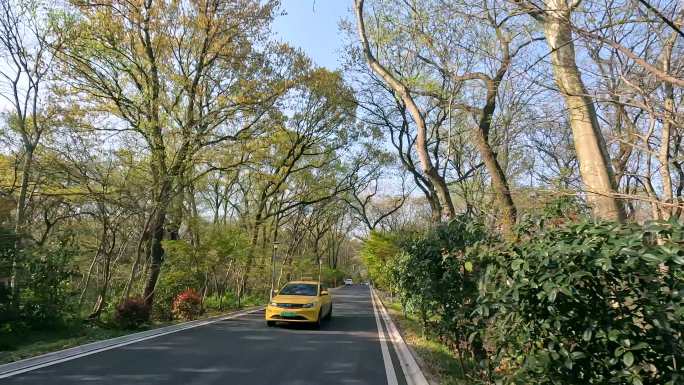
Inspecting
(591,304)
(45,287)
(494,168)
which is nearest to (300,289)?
(45,287)

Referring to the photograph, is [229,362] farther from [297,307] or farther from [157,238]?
[157,238]

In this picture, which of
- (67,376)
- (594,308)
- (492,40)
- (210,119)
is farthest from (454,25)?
(210,119)

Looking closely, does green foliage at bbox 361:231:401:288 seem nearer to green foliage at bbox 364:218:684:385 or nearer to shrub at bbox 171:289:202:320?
shrub at bbox 171:289:202:320

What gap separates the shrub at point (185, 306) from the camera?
15.5 m

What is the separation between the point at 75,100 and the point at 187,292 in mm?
7566

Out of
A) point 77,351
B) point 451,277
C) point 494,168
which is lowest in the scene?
point 77,351

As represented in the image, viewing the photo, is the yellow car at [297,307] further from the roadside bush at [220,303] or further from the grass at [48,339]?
the roadside bush at [220,303]

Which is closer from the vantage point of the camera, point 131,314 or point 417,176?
point 131,314

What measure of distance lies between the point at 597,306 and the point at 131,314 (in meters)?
11.8

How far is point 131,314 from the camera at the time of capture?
12023 mm

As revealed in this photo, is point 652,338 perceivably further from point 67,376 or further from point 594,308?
point 67,376

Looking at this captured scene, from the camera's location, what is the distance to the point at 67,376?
6426 millimetres

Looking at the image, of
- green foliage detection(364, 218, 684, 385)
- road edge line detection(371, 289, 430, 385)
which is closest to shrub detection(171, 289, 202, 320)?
road edge line detection(371, 289, 430, 385)

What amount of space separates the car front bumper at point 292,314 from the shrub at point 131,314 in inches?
142
